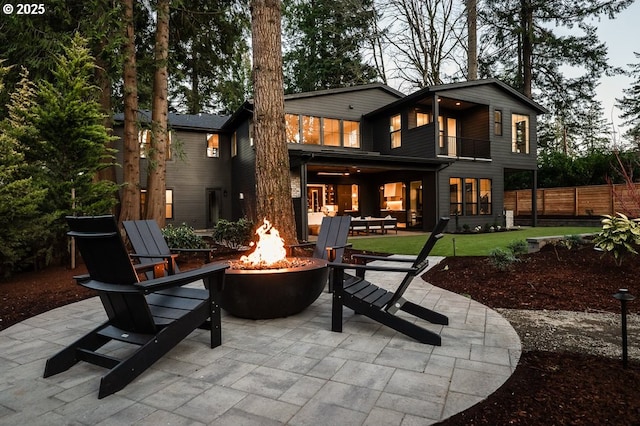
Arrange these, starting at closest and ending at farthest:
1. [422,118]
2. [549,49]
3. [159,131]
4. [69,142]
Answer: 1. [69,142]
2. [159,131]
3. [422,118]
4. [549,49]

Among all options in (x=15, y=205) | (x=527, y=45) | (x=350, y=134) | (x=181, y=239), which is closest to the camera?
(x=15, y=205)

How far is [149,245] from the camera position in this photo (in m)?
3.94

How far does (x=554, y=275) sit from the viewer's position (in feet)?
16.5

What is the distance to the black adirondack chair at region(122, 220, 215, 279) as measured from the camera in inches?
148

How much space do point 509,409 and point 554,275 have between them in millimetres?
3972

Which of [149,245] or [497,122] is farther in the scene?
[497,122]

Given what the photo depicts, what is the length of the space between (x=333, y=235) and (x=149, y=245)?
7.19 ft

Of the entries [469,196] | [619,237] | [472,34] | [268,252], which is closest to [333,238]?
[268,252]

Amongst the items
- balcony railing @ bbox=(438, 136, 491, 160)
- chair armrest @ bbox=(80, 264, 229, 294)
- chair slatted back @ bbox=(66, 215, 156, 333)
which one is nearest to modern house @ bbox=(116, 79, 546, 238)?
balcony railing @ bbox=(438, 136, 491, 160)

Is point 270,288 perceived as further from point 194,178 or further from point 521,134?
point 521,134

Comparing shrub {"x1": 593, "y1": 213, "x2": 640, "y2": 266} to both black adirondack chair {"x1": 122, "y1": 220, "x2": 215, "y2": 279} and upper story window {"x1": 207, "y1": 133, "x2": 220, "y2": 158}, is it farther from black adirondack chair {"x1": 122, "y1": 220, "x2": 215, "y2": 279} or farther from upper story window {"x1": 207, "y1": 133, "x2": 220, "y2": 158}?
upper story window {"x1": 207, "y1": 133, "x2": 220, "y2": 158}

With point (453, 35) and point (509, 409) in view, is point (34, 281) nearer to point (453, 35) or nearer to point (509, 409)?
point (509, 409)

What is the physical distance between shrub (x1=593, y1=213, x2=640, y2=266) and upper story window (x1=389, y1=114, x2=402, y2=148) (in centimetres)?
1111

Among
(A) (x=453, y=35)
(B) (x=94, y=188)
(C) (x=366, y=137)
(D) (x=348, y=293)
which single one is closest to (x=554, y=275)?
(D) (x=348, y=293)
